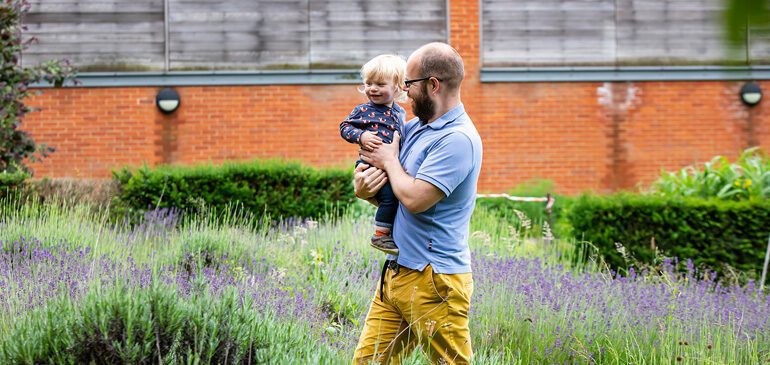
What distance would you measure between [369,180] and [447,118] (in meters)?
0.41

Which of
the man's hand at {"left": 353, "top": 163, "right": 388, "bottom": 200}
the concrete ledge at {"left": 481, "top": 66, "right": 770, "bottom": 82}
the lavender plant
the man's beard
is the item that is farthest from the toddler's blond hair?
the concrete ledge at {"left": 481, "top": 66, "right": 770, "bottom": 82}

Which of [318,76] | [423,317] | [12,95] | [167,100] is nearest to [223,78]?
[167,100]

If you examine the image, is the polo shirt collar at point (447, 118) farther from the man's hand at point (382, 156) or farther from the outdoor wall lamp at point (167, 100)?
the outdoor wall lamp at point (167, 100)

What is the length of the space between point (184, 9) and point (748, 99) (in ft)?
30.2

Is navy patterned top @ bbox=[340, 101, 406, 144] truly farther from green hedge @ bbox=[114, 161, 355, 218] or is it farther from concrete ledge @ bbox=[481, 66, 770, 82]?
concrete ledge @ bbox=[481, 66, 770, 82]

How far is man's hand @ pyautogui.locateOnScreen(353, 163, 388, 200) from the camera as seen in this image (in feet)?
11.0

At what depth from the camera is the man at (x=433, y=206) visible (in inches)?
125

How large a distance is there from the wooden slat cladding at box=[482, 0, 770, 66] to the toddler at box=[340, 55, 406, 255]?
982cm

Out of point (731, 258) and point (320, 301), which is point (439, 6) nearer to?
point (731, 258)

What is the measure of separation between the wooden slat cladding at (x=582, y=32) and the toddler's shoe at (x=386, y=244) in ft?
33.5

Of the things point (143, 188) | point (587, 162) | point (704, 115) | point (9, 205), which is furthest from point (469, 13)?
point (9, 205)

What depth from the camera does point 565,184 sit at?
1332 centimetres

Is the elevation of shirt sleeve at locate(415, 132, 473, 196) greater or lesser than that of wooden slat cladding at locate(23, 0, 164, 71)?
lesser

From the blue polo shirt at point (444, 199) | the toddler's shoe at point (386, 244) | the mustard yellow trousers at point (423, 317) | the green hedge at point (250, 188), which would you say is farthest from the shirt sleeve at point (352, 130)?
the green hedge at point (250, 188)
